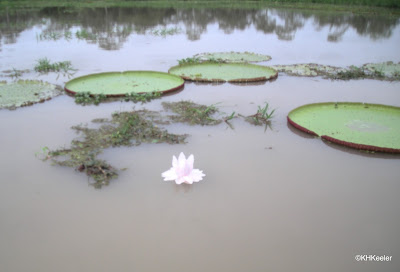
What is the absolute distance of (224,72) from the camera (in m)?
4.72

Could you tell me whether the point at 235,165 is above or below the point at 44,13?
below

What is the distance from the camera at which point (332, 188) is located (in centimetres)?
217

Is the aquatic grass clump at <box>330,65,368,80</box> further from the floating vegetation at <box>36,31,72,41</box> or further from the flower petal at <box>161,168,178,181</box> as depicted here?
the floating vegetation at <box>36,31,72,41</box>

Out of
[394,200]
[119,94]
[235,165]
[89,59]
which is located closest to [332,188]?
[394,200]

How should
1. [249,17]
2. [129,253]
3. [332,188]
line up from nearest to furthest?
[129,253]
[332,188]
[249,17]

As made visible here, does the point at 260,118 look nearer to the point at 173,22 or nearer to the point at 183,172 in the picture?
the point at 183,172

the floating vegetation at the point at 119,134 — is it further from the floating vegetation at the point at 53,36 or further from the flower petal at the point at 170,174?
the floating vegetation at the point at 53,36

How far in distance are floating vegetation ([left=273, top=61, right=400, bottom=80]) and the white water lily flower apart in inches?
125

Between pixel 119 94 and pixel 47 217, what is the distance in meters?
2.05

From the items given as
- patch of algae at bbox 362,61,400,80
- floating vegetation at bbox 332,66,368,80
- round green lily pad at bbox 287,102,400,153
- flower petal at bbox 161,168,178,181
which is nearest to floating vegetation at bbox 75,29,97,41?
floating vegetation at bbox 332,66,368,80

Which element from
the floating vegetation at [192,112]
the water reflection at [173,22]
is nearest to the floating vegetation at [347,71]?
the floating vegetation at [192,112]

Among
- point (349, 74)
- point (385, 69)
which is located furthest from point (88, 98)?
point (385, 69)

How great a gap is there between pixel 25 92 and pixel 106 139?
1.66 metres

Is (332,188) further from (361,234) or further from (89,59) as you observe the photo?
(89,59)
